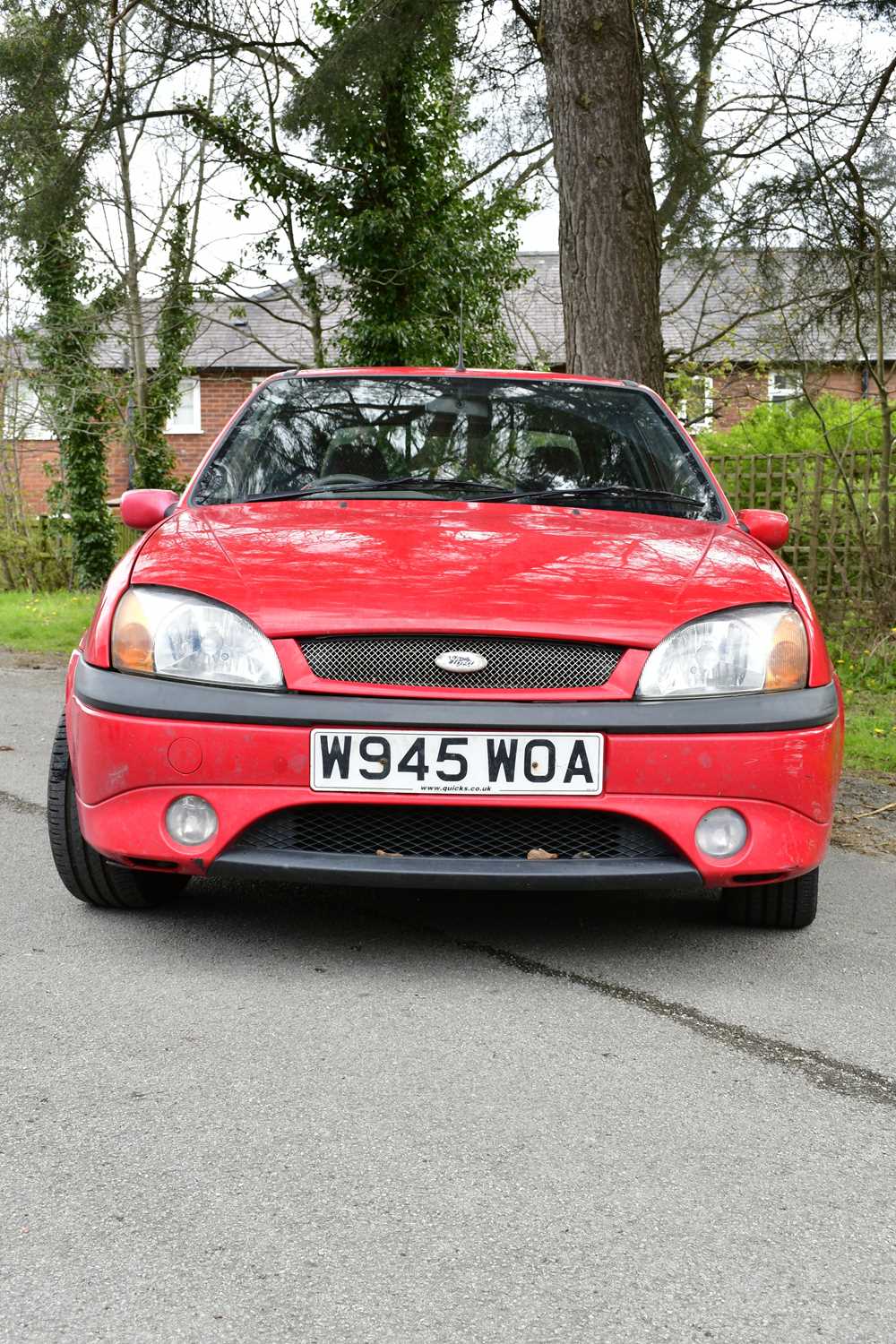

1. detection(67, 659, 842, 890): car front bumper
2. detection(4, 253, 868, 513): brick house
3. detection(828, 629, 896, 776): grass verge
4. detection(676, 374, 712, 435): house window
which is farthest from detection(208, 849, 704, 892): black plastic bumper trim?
detection(676, 374, 712, 435): house window

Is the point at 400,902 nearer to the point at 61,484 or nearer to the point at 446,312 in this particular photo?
the point at 446,312

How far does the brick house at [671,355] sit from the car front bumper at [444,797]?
2673 millimetres

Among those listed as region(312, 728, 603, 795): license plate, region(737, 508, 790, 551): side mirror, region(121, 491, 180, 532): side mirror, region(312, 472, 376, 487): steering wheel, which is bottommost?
region(312, 728, 603, 795): license plate

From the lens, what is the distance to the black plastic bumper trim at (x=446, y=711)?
3264 millimetres

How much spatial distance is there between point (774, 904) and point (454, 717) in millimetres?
1124

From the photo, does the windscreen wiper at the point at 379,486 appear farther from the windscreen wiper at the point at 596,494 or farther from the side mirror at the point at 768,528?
the side mirror at the point at 768,528

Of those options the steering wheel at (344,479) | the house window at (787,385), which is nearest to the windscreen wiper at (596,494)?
the steering wheel at (344,479)

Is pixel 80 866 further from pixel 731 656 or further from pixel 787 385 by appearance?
pixel 787 385

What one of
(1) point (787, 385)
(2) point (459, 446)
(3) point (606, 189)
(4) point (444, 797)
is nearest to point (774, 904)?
(4) point (444, 797)

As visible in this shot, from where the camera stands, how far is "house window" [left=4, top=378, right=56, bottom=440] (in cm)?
1852

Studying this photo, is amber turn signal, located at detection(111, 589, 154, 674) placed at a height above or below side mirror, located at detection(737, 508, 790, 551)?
below

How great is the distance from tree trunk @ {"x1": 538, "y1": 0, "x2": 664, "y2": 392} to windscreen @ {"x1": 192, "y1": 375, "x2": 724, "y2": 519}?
3349 mm

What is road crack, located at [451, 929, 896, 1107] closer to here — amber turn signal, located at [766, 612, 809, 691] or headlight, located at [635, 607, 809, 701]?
headlight, located at [635, 607, 809, 701]

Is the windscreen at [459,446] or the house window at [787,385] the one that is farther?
the house window at [787,385]
